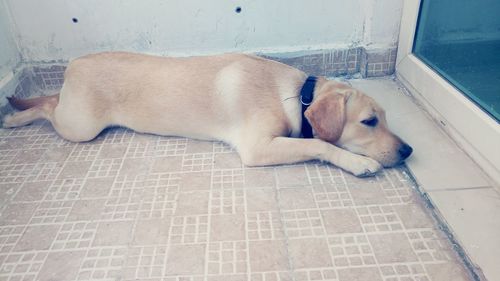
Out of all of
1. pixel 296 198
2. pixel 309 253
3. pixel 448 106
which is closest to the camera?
pixel 309 253

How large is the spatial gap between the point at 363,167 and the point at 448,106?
2.96 ft

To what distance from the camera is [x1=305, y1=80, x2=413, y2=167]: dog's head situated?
2521 millimetres

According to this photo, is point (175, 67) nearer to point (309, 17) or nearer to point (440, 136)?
point (309, 17)

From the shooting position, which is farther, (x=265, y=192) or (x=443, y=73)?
(x=443, y=73)

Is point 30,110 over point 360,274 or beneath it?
over

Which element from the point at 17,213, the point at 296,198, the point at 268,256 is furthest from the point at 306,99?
the point at 17,213

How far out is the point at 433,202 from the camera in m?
2.29

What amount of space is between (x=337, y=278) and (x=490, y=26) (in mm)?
1980

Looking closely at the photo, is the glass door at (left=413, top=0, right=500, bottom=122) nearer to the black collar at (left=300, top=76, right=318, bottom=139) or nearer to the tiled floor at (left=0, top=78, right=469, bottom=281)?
the tiled floor at (left=0, top=78, right=469, bottom=281)

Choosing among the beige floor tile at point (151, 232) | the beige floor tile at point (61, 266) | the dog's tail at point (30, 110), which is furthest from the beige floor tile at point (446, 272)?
the dog's tail at point (30, 110)

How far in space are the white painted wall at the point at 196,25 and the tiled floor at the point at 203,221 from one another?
1.20 meters

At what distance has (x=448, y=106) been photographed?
288cm

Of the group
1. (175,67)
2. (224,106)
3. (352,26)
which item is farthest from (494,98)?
(175,67)

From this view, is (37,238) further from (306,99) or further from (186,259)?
(306,99)
